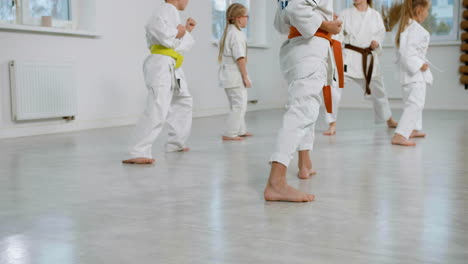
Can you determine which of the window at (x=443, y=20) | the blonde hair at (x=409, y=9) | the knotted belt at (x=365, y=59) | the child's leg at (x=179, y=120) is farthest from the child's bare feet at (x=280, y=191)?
the window at (x=443, y=20)

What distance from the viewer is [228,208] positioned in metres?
2.42

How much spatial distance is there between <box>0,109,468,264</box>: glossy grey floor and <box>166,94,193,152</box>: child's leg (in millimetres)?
136

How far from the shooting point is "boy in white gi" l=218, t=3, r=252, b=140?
5.06m

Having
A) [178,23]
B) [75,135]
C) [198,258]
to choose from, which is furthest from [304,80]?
[75,135]

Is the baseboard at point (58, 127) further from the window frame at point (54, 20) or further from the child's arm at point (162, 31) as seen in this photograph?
the child's arm at point (162, 31)

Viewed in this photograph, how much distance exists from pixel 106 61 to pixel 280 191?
430cm

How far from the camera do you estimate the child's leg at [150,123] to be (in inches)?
147

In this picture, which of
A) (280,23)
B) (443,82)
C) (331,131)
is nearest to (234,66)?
(331,131)

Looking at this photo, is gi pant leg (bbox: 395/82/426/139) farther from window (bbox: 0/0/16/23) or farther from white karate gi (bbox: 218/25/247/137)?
window (bbox: 0/0/16/23)

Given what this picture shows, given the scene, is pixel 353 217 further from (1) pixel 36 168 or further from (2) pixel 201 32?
(2) pixel 201 32

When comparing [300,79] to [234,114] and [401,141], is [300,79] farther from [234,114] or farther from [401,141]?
[234,114]

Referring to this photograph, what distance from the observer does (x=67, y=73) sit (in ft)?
19.2

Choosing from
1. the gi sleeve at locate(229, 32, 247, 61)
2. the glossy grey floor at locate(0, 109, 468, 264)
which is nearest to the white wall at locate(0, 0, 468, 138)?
the glossy grey floor at locate(0, 109, 468, 264)

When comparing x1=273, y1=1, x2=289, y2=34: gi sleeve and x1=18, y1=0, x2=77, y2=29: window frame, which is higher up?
x1=18, y1=0, x2=77, y2=29: window frame
